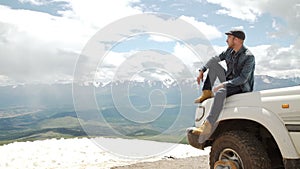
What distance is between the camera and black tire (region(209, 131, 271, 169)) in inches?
165

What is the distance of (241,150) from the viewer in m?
4.34

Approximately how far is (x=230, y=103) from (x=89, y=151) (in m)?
6.39

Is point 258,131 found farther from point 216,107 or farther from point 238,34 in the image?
point 238,34

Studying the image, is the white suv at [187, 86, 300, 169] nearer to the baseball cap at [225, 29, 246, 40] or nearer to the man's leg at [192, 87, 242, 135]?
the man's leg at [192, 87, 242, 135]

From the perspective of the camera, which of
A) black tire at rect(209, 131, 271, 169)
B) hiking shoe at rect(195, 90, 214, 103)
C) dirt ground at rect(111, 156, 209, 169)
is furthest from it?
dirt ground at rect(111, 156, 209, 169)

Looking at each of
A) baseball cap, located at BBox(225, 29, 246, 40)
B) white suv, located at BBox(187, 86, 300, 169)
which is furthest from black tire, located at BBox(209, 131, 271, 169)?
baseball cap, located at BBox(225, 29, 246, 40)

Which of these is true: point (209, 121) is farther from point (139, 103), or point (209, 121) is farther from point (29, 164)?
point (29, 164)

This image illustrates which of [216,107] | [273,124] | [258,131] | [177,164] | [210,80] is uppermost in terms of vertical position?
[210,80]

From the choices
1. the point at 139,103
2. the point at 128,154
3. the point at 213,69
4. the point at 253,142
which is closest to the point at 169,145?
the point at 128,154

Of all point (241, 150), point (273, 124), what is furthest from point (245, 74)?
point (241, 150)

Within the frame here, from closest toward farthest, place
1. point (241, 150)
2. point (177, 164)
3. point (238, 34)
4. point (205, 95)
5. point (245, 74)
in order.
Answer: point (241, 150) < point (245, 74) < point (238, 34) < point (205, 95) < point (177, 164)

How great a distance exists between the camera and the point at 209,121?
15.5 feet

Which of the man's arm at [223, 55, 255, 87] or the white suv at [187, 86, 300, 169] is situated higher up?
the man's arm at [223, 55, 255, 87]

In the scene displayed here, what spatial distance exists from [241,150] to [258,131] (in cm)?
44
